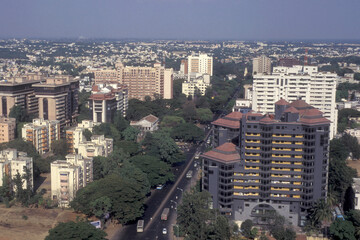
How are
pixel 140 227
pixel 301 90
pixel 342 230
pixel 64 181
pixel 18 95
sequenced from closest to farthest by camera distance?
pixel 342 230 → pixel 140 227 → pixel 64 181 → pixel 301 90 → pixel 18 95

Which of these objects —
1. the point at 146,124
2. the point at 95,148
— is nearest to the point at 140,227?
the point at 95,148

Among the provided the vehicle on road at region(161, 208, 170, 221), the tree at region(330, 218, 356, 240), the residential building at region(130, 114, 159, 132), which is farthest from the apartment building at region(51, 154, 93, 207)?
the residential building at region(130, 114, 159, 132)

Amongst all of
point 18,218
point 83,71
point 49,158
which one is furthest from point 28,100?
point 83,71

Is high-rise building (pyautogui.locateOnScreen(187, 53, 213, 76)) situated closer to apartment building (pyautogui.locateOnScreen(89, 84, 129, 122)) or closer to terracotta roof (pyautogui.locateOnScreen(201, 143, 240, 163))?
apartment building (pyautogui.locateOnScreen(89, 84, 129, 122))

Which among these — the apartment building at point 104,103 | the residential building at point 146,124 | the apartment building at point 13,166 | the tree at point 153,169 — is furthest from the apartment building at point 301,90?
the apartment building at point 13,166

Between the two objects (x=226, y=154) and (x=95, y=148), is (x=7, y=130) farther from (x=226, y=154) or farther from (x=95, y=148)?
(x=226, y=154)

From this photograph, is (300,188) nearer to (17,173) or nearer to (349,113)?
(17,173)

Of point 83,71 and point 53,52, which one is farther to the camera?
point 53,52
